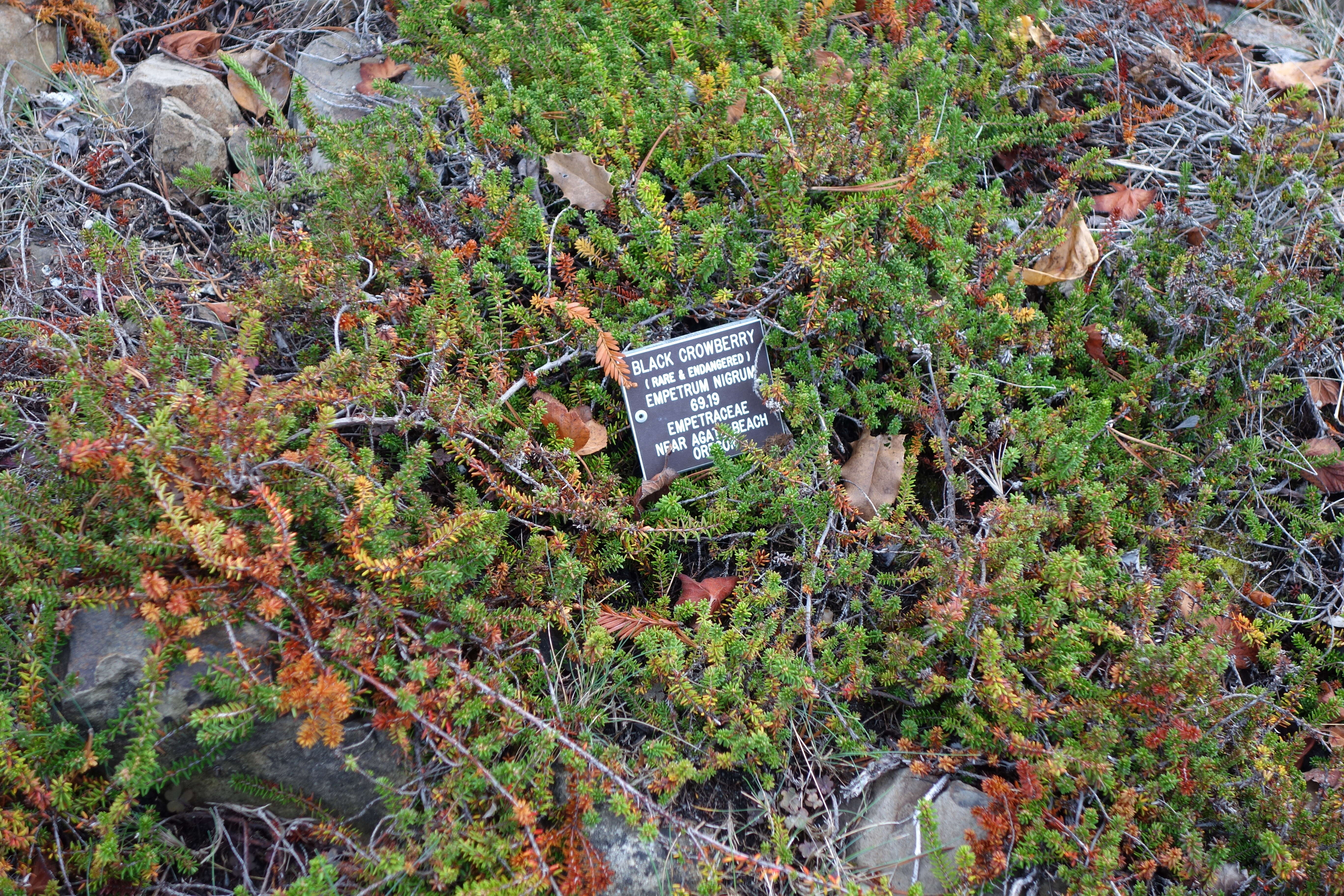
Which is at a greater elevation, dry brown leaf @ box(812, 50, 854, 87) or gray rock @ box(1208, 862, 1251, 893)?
dry brown leaf @ box(812, 50, 854, 87)

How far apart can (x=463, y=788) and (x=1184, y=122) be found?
4363 millimetres

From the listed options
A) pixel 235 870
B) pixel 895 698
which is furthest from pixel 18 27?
pixel 895 698

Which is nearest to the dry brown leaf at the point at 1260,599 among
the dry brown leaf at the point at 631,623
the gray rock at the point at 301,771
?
the dry brown leaf at the point at 631,623

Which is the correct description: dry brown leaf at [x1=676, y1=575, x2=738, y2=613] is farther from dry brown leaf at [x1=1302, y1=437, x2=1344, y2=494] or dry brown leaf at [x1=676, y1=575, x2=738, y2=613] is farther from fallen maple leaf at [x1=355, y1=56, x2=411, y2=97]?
fallen maple leaf at [x1=355, y1=56, x2=411, y2=97]

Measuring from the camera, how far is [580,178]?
320 cm

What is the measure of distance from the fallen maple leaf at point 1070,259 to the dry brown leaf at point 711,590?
1.75 meters

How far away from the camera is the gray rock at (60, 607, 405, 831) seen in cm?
215

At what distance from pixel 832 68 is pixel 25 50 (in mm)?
3899

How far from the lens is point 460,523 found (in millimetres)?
2344

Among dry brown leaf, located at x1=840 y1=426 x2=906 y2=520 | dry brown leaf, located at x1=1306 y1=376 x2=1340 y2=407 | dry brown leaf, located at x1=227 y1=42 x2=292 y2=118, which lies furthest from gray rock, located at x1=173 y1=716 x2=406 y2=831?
dry brown leaf, located at x1=1306 y1=376 x2=1340 y2=407

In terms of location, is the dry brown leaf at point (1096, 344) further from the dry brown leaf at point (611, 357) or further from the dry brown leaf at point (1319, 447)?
the dry brown leaf at point (611, 357)

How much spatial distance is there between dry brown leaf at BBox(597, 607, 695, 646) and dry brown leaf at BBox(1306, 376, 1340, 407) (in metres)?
2.64

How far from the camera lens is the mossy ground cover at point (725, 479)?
85.0 inches

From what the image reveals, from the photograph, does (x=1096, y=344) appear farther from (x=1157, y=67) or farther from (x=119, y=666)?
(x=119, y=666)
